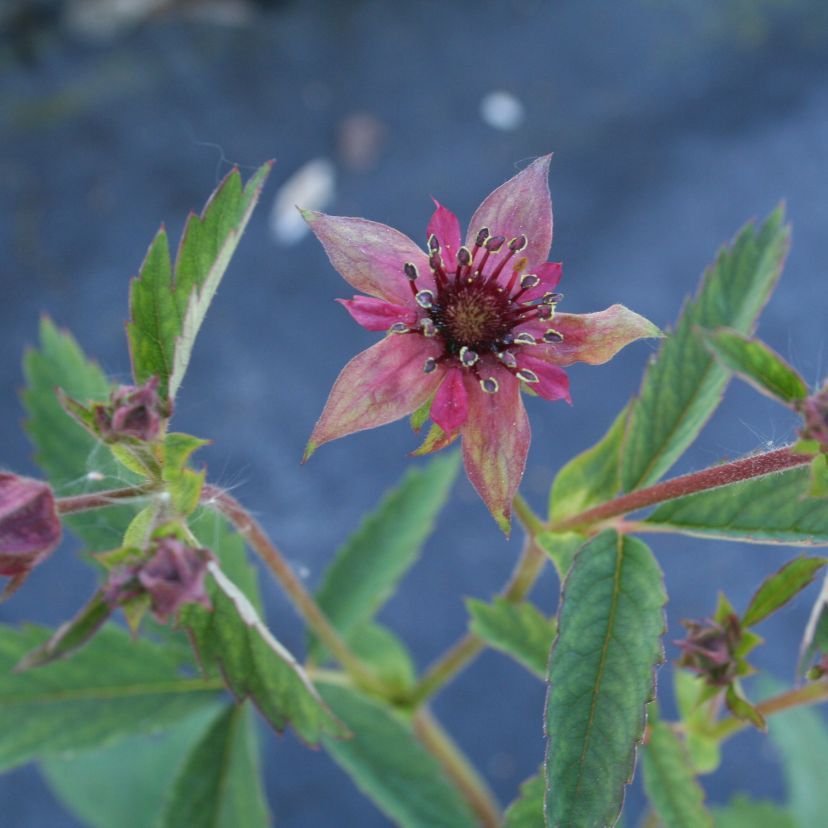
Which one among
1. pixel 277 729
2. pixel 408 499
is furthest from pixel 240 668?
pixel 408 499

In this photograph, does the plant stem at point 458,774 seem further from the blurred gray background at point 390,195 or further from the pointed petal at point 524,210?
the pointed petal at point 524,210

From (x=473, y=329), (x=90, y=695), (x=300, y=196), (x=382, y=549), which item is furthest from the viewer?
(x=300, y=196)

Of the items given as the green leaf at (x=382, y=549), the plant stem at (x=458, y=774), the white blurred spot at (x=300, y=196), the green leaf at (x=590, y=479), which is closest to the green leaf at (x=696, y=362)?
the green leaf at (x=590, y=479)

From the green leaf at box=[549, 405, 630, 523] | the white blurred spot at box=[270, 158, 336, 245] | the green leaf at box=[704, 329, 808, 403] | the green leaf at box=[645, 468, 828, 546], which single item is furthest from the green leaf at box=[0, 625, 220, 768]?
the white blurred spot at box=[270, 158, 336, 245]

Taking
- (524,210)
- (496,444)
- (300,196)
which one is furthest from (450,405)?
(300,196)

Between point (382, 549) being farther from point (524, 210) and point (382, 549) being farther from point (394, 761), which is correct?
point (524, 210)

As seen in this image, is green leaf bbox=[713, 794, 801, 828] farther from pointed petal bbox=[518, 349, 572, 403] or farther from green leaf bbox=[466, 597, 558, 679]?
pointed petal bbox=[518, 349, 572, 403]
